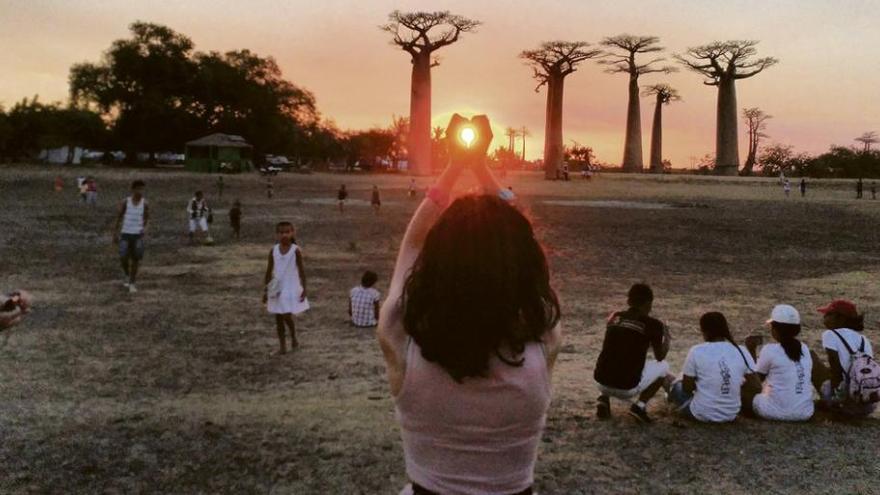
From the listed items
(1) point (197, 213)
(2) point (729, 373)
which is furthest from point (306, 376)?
(1) point (197, 213)

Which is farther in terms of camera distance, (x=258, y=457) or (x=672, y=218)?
(x=672, y=218)

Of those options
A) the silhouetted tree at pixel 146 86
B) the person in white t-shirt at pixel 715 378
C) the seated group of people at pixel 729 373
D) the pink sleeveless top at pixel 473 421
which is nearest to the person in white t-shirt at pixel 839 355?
the seated group of people at pixel 729 373

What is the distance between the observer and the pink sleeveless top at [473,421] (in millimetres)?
Result: 1855

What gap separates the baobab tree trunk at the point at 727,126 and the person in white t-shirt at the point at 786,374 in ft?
241

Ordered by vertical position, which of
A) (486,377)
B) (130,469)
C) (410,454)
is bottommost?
(130,469)

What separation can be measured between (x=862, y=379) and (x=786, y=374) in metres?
0.63

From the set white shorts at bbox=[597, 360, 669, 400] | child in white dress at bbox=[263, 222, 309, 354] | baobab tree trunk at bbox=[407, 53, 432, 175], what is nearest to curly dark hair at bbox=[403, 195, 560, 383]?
white shorts at bbox=[597, 360, 669, 400]

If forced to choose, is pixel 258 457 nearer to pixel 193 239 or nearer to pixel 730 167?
pixel 193 239

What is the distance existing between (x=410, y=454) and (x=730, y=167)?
7801 centimetres

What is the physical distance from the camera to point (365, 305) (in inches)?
374

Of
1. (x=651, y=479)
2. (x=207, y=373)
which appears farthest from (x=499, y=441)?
(x=207, y=373)

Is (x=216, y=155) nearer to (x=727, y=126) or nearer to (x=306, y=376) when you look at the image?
(x=727, y=126)

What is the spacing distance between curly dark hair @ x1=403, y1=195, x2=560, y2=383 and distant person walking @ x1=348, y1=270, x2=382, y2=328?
7.58 m

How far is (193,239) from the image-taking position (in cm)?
1944
